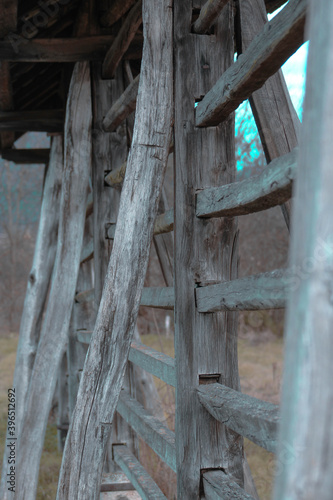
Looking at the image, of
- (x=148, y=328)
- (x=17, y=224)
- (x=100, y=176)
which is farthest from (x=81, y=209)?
(x=17, y=224)

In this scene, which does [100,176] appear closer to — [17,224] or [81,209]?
[81,209]

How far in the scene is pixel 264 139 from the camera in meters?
2.01

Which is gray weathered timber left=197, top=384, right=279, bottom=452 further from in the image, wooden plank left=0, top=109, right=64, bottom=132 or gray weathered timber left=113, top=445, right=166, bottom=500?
wooden plank left=0, top=109, right=64, bottom=132

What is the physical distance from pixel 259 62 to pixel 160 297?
1402mm

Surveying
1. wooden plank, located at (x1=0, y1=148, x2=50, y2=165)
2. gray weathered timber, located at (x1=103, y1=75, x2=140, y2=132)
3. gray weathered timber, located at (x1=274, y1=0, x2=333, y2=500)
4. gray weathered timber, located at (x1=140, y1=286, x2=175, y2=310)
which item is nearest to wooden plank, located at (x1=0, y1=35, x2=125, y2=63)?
gray weathered timber, located at (x1=103, y1=75, x2=140, y2=132)

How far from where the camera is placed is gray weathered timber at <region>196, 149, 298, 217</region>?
1472 millimetres

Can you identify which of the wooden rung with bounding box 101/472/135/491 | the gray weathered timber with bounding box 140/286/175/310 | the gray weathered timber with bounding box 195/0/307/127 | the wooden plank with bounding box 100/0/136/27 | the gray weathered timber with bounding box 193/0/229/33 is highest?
the wooden plank with bounding box 100/0/136/27

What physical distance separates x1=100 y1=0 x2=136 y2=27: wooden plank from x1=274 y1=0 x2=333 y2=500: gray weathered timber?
2.80 metres

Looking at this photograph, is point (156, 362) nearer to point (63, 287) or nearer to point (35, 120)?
point (63, 287)

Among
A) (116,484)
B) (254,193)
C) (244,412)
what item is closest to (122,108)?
(254,193)

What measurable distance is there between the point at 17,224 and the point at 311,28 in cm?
1608

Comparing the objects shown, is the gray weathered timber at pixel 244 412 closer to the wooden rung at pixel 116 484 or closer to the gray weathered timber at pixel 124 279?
the gray weathered timber at pixel 124 279

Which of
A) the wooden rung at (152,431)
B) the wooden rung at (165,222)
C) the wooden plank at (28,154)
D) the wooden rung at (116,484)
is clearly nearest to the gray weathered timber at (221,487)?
the wooden rung at (152,431)

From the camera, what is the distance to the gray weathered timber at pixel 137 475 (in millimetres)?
3004
